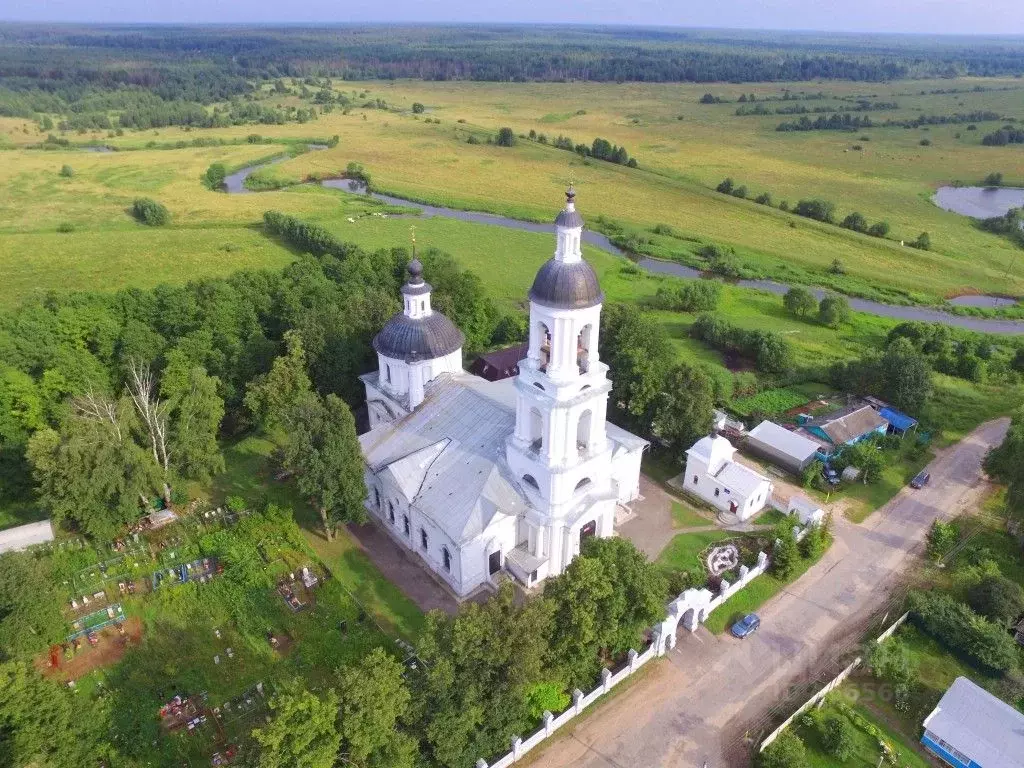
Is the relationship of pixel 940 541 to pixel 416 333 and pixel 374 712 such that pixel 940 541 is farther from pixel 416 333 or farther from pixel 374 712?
pixel 374 712

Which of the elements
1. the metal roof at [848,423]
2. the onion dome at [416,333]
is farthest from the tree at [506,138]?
the onion dome at [416,333]

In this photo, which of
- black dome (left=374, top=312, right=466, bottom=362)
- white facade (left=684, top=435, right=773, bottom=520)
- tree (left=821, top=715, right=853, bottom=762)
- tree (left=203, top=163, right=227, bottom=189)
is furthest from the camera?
tree (left=203, top=163, right=227, bottom=189)

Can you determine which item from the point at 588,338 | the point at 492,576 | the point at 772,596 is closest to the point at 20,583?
the point at 492,576

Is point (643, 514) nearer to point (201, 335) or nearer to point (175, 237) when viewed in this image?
point (201, 335)

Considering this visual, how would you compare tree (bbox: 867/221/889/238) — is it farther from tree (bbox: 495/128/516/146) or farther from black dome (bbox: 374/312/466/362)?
black dome (bbox: 374/312/466/362)

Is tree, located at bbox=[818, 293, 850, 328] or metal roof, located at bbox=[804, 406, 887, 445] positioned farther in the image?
tree, located at bbox=[818, 293, 850, 328]

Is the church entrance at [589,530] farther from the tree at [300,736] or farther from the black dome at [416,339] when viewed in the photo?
the tree at [300,736]

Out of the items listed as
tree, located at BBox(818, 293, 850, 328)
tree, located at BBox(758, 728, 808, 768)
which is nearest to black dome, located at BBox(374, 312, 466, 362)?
tree, located at BBox(758, 728, 808, 768)

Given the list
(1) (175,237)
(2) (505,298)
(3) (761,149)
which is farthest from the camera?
(3) (761,149)
